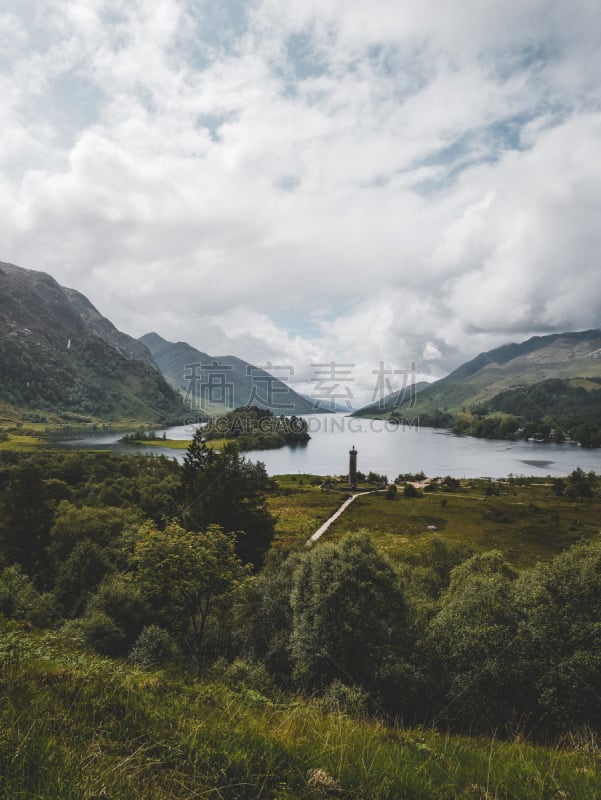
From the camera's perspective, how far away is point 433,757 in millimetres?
5566

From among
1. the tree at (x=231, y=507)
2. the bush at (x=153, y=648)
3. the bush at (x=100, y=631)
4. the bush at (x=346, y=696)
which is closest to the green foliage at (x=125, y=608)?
the bush at (x=100, y=631)

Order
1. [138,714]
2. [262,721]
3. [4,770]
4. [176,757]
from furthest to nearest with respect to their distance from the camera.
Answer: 1. [262,721]
2. [138,714]
3. [176,757]
4. [4,770]

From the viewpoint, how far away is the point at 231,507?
4047 centimetres

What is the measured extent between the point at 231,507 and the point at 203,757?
37.4 metres

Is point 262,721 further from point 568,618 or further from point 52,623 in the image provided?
point 52,623

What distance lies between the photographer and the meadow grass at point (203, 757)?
3490 millimetres

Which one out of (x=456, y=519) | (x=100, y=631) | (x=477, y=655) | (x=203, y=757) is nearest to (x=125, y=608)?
(x=100, y=631)

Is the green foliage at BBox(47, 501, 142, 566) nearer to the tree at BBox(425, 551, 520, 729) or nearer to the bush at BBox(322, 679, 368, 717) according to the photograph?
the bush at BBox(322, 679, 368, 717)

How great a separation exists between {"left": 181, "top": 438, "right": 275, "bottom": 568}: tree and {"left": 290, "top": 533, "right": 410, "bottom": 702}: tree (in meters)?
18.5

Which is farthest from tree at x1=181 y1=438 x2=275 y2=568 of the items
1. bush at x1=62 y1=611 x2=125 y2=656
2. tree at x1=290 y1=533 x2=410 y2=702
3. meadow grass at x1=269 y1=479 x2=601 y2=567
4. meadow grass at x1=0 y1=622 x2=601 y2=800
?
meadow grass at x1=0 y1=622 x2=601 y2=800

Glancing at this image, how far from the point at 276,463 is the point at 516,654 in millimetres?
166979

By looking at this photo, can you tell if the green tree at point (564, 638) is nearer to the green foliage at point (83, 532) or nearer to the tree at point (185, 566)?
the tree at point (185, 566)

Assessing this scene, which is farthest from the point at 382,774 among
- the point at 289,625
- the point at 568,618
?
the point at 289,625

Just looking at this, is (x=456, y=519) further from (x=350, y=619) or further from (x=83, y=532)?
(x=350, y=619)
